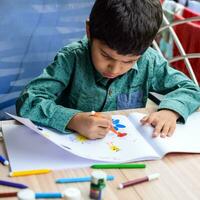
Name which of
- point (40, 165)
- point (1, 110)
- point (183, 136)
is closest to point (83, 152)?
point (40, 165)

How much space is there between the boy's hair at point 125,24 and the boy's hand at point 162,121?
0.15 meters

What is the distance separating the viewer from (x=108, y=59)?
3.10 feet

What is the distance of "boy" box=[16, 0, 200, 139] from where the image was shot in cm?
90

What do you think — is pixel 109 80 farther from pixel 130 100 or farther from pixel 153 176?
pixel 153 176

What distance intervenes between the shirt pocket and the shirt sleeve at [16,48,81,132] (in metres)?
0.16

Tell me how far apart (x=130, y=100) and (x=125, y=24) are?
0.31 metres

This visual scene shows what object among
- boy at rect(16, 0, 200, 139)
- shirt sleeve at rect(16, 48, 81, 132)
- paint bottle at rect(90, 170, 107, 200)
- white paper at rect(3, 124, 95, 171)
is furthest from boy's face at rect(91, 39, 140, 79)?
paint bottle at rect(90, 170, 107, 200)

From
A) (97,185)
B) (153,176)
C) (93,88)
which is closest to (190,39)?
(93,88)

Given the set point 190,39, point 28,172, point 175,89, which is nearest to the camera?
point 28,172

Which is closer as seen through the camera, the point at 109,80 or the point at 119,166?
the point at 119,166

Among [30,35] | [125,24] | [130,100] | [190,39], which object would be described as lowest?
[190,39]

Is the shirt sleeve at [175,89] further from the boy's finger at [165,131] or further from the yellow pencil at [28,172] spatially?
the yellow pencil at [28,172]

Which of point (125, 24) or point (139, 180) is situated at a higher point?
point (125, 24)

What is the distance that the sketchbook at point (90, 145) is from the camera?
0.80m
